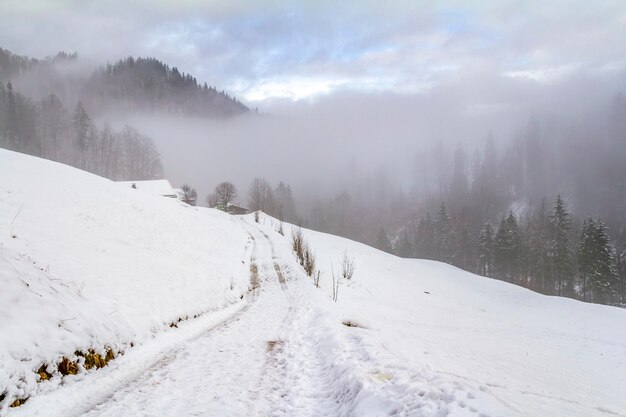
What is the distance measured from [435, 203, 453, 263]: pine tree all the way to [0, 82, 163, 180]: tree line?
87.8m

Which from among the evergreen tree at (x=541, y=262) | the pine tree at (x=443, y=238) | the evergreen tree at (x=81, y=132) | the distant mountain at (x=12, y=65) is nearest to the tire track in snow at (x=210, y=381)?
the evergreen tree at (x=541, y=262)

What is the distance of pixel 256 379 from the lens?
649 cm

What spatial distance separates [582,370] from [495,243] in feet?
223

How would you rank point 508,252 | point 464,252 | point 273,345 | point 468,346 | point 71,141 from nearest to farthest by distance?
point 273,345 < point 468,346 < point 508,252 < point 464,252 < point 71,141

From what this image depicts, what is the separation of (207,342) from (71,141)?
11800cm

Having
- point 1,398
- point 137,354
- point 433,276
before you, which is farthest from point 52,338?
point 433,276

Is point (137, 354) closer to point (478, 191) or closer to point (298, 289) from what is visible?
point (298, 289)

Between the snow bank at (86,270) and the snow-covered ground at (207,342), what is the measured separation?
0.05 metres

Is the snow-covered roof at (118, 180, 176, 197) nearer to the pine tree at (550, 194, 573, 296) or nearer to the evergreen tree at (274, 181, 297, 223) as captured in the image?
the evergreen tree at (274, 181, 297, 223)

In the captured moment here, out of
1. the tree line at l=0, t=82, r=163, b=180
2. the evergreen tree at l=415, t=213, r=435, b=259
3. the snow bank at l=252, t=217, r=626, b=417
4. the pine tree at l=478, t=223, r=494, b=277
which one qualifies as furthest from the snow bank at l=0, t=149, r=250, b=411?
the tree line at l=0, t=82, r=163, b=180

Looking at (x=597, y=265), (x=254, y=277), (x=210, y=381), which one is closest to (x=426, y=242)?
(x=597, y=265)

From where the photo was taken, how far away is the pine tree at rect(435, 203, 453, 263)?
88938 mm

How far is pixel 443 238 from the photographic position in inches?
3622

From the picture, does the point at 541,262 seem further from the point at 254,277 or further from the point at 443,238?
the point at 254,277
